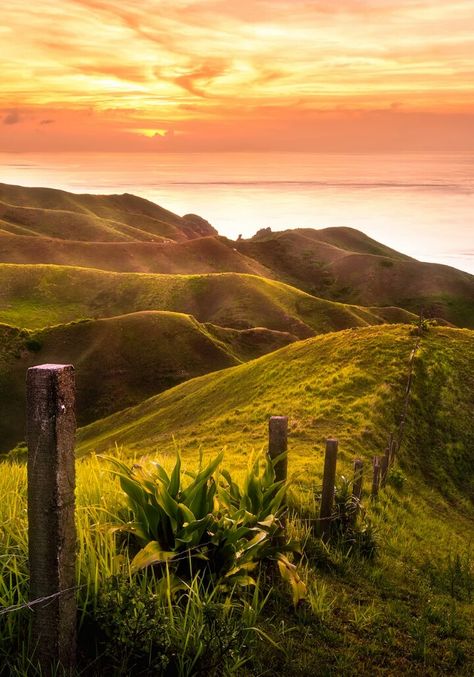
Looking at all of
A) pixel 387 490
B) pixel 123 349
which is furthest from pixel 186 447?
pixel 123 349

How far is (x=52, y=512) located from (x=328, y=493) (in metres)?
5.48

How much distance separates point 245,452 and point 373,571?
422 inches

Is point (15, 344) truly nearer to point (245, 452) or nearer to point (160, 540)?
point (245, 452)

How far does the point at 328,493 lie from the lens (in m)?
9.67

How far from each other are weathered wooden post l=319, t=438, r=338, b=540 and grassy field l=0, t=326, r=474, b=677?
1.33 ft

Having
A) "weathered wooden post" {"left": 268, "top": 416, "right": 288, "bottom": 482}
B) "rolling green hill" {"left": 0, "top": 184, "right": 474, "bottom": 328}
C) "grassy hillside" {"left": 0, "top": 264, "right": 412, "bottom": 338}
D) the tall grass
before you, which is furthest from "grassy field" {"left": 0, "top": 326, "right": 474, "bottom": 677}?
"rolling green hill" {"left": 0, "top": 184, "right": 474, "bottom": 328}

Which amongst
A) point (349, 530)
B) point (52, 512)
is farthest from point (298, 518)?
point (52, 512)

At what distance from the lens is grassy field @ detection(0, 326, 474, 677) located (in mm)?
6516

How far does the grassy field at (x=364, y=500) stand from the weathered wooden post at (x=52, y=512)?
0.44 m

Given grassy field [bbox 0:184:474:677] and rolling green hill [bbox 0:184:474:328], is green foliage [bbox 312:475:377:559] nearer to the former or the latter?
grassy field [bbox 0:184:474:677]

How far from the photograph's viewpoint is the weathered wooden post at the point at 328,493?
31.2 feet

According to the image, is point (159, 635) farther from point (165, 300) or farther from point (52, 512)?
point (165, 300)

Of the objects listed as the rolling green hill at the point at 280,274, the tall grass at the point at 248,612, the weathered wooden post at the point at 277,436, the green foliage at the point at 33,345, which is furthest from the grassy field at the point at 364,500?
the rolling green hill at the point at 280,274

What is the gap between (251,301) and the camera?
116 meters
